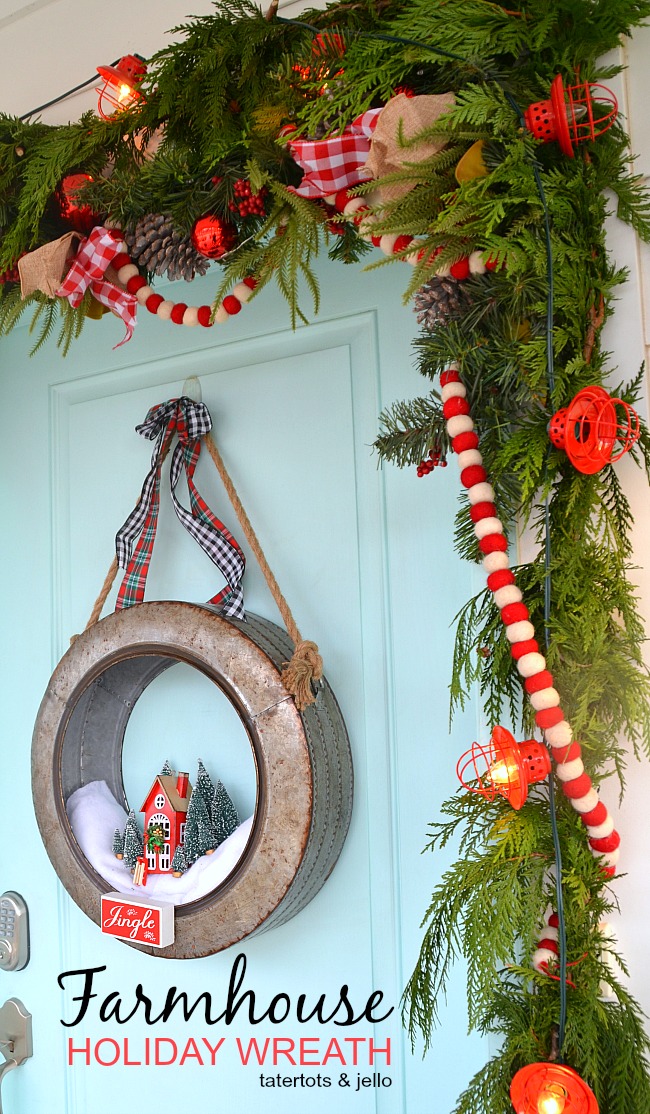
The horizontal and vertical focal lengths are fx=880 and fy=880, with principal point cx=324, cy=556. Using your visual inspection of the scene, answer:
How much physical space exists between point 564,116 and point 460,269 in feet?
0.44

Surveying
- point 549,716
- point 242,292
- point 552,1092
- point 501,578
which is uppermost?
point 242,292

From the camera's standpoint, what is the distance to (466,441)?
736 millimetres

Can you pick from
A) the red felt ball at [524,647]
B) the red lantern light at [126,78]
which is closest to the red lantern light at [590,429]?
the red felt ball at [524,647]

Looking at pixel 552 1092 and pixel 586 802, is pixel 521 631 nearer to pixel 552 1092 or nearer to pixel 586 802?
pixel 586 802

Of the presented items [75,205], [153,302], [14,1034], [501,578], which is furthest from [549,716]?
[14,1034]

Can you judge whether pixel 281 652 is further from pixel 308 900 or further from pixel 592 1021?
pixel 592 1021

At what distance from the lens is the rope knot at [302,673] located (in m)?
0.98

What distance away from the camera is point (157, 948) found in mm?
1027

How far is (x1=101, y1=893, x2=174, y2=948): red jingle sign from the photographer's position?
3.28 ft

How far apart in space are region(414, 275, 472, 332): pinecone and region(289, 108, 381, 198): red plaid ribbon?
11 cm

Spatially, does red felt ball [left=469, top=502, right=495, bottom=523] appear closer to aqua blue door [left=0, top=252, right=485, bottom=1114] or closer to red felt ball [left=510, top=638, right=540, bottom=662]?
red felt ball [left=510, top=638, right=540, bottom=662]

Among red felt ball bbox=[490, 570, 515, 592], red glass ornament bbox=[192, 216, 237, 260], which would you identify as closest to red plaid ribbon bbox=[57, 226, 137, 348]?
red glass ornament bbox=[192, 216, 237, 260]

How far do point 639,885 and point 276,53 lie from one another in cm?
81

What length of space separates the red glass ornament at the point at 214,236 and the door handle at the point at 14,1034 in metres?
1.16
